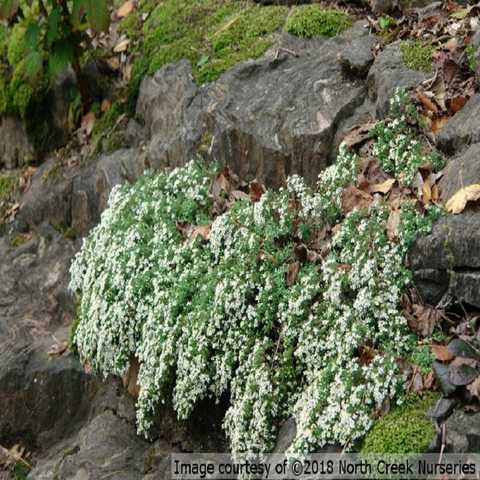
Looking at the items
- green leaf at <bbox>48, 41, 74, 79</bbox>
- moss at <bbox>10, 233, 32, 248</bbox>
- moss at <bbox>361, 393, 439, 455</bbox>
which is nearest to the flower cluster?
moss at <bbox>361, 393, 439, 455</bbox>

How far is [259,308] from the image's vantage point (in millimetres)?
4473

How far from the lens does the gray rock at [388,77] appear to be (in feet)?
16.9

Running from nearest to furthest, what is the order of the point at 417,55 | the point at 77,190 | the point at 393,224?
the point at 393,224 < the point at 417,55 < the point at 77,190

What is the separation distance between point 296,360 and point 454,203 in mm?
1113

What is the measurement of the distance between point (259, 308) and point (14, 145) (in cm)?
449

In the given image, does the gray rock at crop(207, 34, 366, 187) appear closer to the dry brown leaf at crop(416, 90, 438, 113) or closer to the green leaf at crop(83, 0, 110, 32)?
the dry brown leaf at crop(416, 90, 438, 113)

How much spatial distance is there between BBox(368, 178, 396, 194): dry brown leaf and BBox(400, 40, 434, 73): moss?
92 cm

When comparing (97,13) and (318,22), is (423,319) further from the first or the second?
(97,13)

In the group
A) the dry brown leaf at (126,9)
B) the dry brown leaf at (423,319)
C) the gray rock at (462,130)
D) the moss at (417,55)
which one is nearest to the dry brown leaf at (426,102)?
the gray rock at (462,130)

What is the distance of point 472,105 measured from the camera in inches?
187

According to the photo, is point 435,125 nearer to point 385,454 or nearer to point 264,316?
point 264,316

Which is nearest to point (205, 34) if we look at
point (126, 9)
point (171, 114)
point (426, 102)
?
point (171, 114)

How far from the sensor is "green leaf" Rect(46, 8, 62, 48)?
6.68 metres

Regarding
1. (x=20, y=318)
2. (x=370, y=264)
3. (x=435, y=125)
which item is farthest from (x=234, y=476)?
(x=20, y=318)
